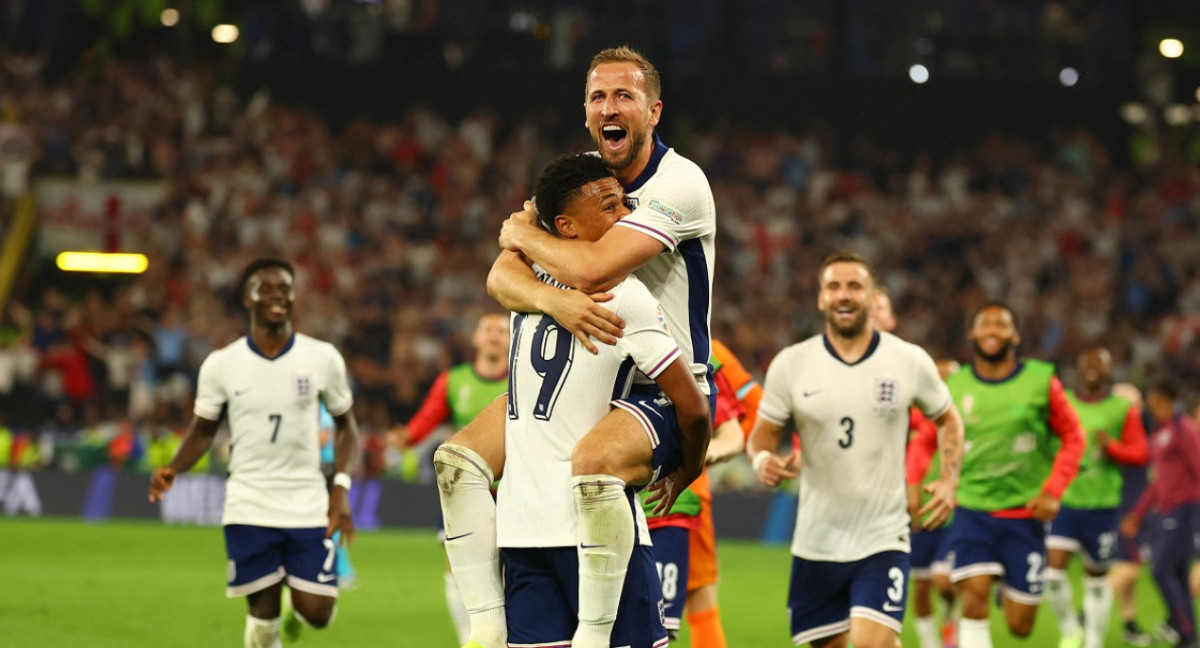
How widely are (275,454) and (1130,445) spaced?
6759 millimetres

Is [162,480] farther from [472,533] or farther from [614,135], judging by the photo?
[614,135]

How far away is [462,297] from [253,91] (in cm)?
593

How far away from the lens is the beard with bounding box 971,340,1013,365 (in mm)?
10000

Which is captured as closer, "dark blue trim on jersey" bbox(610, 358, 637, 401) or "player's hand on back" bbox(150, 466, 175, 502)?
A: "dark blue trim on jersey" bbox(610, 358, 637, 401)

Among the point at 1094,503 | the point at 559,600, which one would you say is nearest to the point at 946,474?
the point at 559,600

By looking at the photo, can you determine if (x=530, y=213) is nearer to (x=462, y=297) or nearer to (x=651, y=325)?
(x=651, y=325)

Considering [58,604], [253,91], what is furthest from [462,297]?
[58,604]

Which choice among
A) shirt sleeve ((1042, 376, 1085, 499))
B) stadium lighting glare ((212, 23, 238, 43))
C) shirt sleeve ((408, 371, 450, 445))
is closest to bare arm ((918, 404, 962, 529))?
shirt sleeve ((1042, 376, 1085, 499))

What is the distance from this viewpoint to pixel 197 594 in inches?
550

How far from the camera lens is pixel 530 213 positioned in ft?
18.0

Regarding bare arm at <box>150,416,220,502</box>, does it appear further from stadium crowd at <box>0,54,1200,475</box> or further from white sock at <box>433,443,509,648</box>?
stadium crowd at <box>0,54,1200,475</box>

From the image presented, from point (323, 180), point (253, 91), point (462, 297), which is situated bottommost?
point (462, 297)

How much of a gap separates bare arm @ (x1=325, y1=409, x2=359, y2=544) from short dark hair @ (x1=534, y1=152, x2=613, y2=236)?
3.95 meters

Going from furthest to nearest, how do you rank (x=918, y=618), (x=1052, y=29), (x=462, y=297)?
(x=1052, y=29) < (x=462, y=297) < (x=918, y=618)
